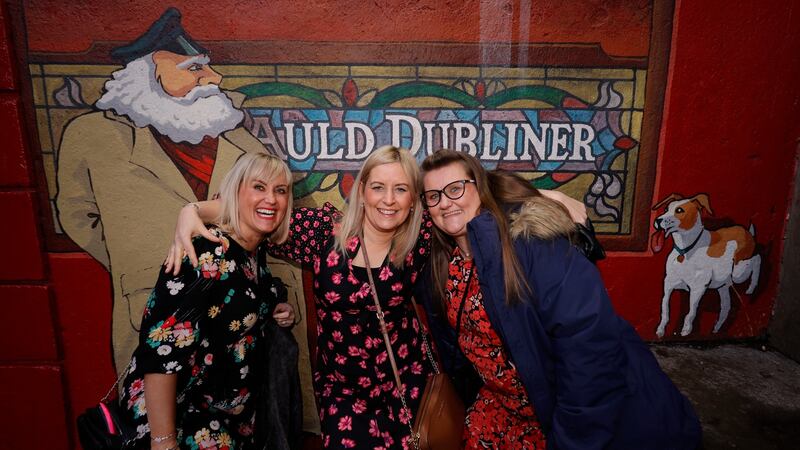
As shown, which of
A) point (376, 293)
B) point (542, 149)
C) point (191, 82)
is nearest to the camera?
point (376, 293)

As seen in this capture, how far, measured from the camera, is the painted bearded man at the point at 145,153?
2.79 meters

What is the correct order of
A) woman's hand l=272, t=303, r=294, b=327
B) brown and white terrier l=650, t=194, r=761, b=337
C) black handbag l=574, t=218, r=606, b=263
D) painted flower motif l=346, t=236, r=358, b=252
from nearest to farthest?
1. black handbag l=574, t=218, r=606, b=263
2. painted flower motif l=346, t=236, r=358, b=252
3. woman's hand l=272, t=303, r=294, b=327
4. brown and white terrier l=650, t=194, r=761, b=337

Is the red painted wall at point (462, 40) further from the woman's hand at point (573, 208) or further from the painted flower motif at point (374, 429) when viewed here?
the painted flower motif at point (374, 429)

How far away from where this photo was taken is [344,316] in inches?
93.0

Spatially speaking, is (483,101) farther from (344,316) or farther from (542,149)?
(344,316)

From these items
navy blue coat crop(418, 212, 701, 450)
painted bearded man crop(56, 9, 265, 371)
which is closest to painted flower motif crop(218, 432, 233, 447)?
painted bearded man crop(56, 9, 265, 371)

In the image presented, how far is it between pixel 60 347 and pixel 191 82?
2.17 metres

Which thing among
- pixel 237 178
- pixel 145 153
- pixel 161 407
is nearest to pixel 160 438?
pixel 161 407

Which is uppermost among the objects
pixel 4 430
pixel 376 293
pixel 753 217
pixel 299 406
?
pixel 753 217

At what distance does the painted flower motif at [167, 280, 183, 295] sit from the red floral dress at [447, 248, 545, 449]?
1.37m

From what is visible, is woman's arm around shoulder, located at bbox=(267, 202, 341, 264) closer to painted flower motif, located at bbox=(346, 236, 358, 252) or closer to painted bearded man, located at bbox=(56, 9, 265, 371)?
painted flower motif, located at bbox=(346, 236, 358, 252)

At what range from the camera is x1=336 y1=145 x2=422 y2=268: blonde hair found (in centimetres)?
233

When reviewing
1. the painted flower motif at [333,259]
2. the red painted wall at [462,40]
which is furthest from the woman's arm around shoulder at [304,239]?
the red painted wall at [462,40]

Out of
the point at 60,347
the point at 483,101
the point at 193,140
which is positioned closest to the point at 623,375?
the point at 483,101
